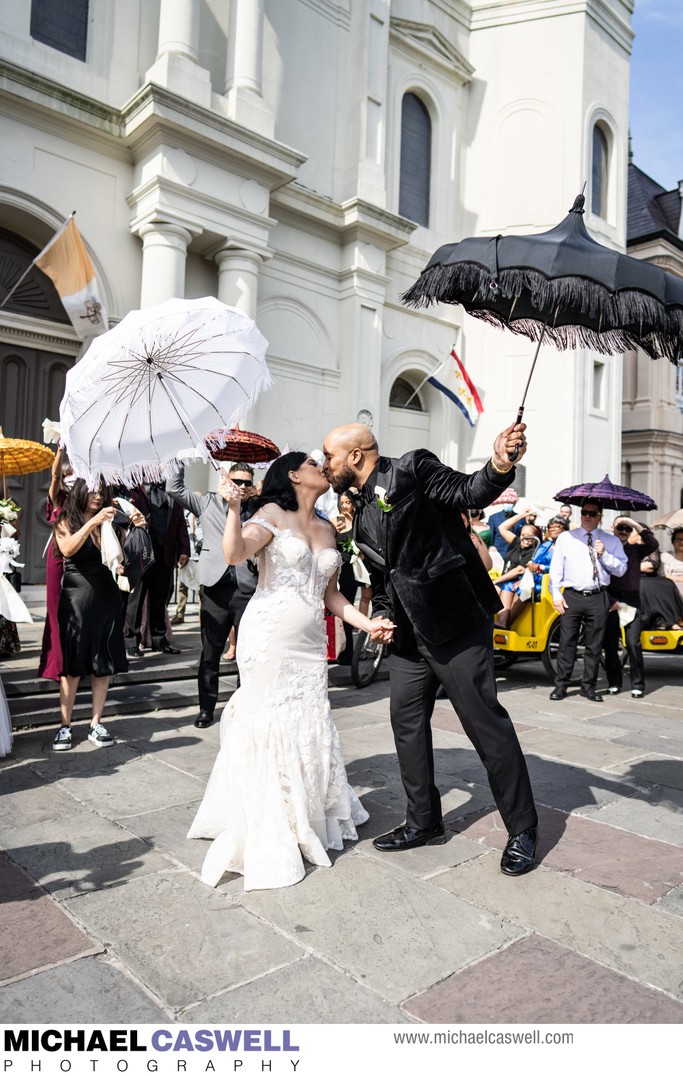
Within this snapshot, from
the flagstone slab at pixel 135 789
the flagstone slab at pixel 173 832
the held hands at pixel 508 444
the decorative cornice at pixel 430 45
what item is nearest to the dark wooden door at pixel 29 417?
the flagstone slab at pixel 135 789

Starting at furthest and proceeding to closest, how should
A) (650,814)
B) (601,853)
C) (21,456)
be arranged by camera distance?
1. (21,456)
2. (650,814)
3. (601,853)

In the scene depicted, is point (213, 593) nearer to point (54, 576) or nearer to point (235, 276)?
point (54, 576)

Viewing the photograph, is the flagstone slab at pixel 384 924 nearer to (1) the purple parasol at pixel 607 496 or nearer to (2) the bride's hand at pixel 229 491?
(2) the bride's hand at pixel 229 491

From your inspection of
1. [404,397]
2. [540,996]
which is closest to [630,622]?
[540,996]

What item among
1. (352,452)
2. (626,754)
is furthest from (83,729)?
(626,754)

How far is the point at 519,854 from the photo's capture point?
3516mm

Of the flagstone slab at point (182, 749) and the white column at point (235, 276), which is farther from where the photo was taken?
the white column at point (235, 276)

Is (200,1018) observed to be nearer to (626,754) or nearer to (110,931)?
(110,931)

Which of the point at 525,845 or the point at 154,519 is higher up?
the point at 154,519

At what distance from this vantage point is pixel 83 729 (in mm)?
5961

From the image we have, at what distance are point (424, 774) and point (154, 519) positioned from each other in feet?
18.6

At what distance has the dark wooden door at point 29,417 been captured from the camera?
1242 cm

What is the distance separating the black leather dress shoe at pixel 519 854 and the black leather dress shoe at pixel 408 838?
14.9 inches

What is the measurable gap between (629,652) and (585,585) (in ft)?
4.49
